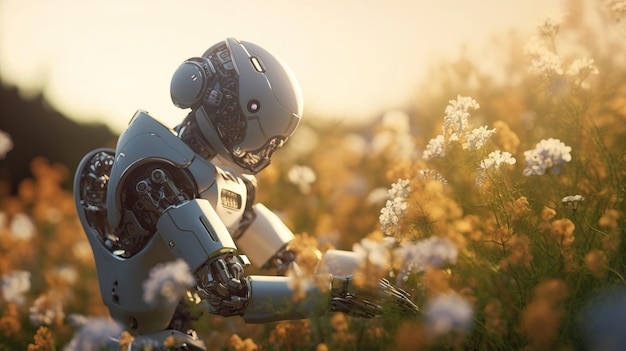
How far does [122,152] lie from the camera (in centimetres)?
285

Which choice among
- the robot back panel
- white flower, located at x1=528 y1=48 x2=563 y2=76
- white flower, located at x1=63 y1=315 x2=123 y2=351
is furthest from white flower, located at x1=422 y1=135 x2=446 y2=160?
white flower, located at x1=63 y1=315 x2=123 y2=351

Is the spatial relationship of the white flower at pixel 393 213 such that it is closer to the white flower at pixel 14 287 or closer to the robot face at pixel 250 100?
the robot face at pixel 250 100

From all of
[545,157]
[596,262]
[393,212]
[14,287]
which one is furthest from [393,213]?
[14,287]

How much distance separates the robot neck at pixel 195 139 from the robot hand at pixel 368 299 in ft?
2.38

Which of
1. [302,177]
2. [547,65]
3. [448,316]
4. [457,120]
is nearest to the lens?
[448,316]

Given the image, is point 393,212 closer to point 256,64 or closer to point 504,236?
point 504,236

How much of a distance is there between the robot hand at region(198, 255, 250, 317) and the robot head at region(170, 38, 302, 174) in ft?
1.70

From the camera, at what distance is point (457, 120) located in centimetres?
254

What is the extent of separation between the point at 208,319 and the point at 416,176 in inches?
56.8

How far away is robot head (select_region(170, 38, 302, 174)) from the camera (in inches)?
109

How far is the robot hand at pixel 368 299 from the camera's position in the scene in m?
2.50

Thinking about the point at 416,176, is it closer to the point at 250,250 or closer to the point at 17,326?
the point at 250,250

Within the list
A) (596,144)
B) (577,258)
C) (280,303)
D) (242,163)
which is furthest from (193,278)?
(596,144)

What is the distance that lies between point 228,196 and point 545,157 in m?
1.20
